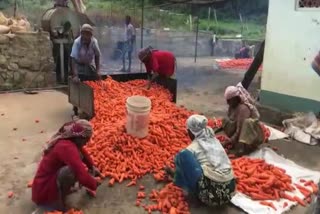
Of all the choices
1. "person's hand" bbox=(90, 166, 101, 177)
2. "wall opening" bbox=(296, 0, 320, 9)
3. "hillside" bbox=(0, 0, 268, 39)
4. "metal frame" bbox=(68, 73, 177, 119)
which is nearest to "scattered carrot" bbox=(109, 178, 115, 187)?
"person's hand" bbox=(90, 166, 101, 177)

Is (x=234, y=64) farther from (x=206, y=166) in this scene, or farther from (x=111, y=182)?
(x=206, y=166)

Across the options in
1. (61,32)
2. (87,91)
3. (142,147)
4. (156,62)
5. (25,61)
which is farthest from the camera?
(61,32)

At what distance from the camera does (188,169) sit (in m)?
2.93

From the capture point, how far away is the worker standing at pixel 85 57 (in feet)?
18.7

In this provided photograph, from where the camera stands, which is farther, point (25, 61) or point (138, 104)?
point (25, 61)

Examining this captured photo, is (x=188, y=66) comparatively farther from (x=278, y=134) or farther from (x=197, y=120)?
(x=197, y=120)

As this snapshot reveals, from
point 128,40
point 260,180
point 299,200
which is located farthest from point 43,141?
point 128,40

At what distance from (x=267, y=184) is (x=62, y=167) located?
1838mm

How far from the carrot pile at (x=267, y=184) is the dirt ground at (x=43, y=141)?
0.21m

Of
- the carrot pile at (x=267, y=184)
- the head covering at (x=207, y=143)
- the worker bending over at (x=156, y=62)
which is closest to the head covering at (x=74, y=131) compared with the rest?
the head covering at (x=207, y=143)

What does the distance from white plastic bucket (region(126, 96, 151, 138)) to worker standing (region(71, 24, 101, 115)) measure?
1958mm

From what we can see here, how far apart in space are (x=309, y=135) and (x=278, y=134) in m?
0.41

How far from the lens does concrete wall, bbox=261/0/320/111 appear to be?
543 cm

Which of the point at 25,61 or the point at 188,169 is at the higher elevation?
the point at 25,61
